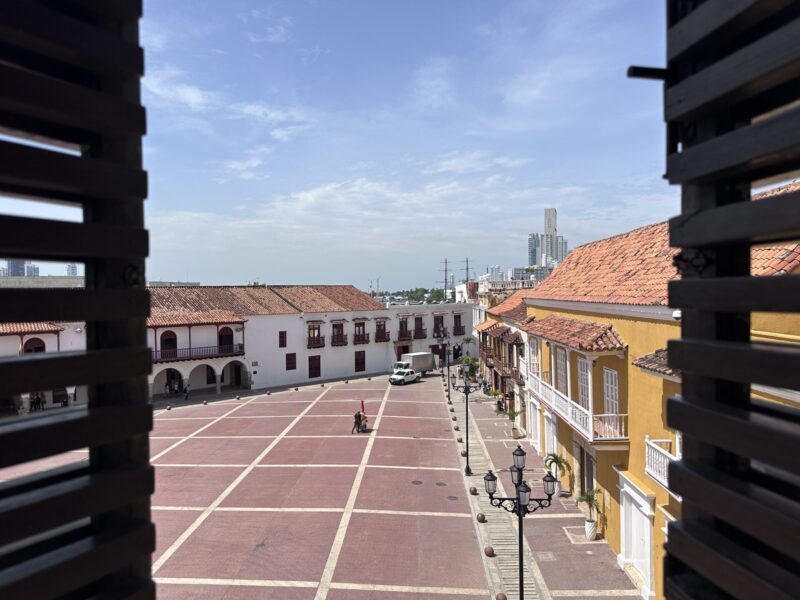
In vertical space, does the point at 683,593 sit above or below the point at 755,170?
below

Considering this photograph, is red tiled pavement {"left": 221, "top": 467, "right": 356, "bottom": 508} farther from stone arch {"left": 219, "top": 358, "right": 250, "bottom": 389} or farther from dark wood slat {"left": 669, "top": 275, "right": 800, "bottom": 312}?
stone arch {"left": 219, "top": 358, "right": 250, "bottom": 389}

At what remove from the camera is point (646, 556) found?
10.6 metres

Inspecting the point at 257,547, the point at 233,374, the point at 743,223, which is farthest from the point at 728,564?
the point at 233,374

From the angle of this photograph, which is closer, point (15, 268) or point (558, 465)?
point (15, 268)

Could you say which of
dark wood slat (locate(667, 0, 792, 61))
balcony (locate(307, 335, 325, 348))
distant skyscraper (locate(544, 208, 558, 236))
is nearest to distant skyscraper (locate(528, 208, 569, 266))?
distant skyscraper (locate(544, 208, 558, 236))

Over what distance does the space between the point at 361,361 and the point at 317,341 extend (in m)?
5.11

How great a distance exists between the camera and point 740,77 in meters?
1.97

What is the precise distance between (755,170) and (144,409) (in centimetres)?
295

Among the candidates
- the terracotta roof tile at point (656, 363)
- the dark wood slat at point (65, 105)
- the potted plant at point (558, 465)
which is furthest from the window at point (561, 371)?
the dark wood slat at point (65, 105)

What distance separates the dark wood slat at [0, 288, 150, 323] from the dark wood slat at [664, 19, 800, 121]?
269 centimetres

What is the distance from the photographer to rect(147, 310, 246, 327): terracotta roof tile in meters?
31.9

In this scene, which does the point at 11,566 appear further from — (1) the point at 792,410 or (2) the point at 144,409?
(1) the point at 792,410

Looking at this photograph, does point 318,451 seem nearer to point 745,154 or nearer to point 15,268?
point 15,268

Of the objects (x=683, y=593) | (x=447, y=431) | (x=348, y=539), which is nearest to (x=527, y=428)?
(x=447, y=431)
